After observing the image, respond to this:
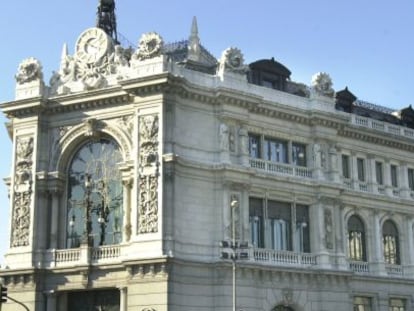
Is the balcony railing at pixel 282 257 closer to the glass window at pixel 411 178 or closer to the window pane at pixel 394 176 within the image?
the window pane at pixel 394 176

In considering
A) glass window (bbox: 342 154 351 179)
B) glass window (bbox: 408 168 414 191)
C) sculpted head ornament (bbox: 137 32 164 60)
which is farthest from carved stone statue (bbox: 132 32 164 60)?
glass window (bbox: 408 168 414 191)

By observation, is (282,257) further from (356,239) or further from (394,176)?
(394,176)

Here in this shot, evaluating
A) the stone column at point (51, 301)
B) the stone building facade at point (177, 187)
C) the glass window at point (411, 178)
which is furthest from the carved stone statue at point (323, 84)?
the stone column at point (51, 301)

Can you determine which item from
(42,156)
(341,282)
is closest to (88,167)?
(42,156)

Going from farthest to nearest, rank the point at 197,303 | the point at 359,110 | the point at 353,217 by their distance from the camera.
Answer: the point at 359,110 → the point at 353,217 → the point at 197,303

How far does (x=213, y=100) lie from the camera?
50.9 m

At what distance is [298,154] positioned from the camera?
181 ft

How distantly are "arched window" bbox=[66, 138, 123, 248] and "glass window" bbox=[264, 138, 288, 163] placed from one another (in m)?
9.65

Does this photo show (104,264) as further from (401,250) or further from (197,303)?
(401,250)

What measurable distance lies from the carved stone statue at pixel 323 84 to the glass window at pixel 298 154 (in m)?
4.11

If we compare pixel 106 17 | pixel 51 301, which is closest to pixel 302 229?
pixel 51 301

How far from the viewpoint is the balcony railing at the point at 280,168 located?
2060 inches

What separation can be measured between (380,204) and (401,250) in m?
4.04

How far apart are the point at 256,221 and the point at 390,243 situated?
44.4 feet
